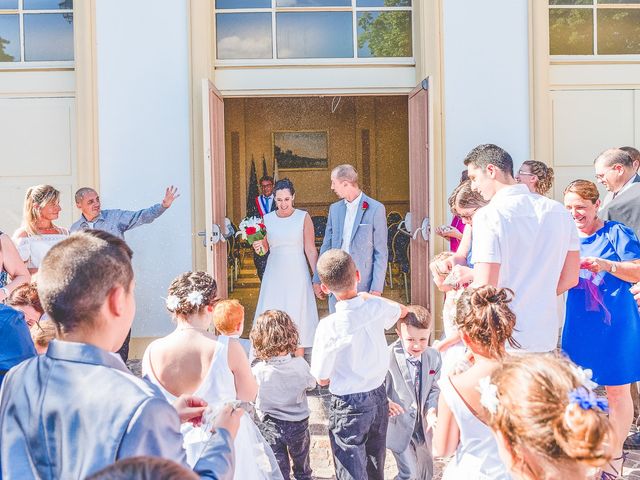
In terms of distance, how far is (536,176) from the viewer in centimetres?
478

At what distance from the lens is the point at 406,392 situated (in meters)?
3.52

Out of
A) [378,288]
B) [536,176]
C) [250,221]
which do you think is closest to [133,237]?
[250,221]

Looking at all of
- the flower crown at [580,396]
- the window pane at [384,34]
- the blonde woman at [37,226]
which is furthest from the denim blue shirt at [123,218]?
the flower crown at [580,396]

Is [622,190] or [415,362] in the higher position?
[622,190]

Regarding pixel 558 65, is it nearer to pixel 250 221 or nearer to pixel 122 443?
pixel 250 221

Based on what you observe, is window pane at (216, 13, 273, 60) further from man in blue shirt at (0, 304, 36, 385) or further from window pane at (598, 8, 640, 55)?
man in blue shirt at (0, 304, 36, 385)

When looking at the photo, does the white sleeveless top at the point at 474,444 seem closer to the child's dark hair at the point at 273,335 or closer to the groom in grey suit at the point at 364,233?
the child's dark hair at the point at 273,335

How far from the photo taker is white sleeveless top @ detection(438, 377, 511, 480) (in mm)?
2270

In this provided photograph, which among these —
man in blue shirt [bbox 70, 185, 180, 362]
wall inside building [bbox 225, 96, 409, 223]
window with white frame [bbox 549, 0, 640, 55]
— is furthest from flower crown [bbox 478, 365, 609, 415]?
wall inside building [bbox 225, 96, 409, 223]

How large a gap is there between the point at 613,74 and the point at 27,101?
6.02m

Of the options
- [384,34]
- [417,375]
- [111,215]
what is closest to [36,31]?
[111,215]

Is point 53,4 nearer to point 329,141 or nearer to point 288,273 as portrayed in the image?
point 288,273

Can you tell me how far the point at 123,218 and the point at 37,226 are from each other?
1.12 meters

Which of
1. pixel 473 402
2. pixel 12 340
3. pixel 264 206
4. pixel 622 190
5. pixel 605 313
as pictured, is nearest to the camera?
pixel 473 402
